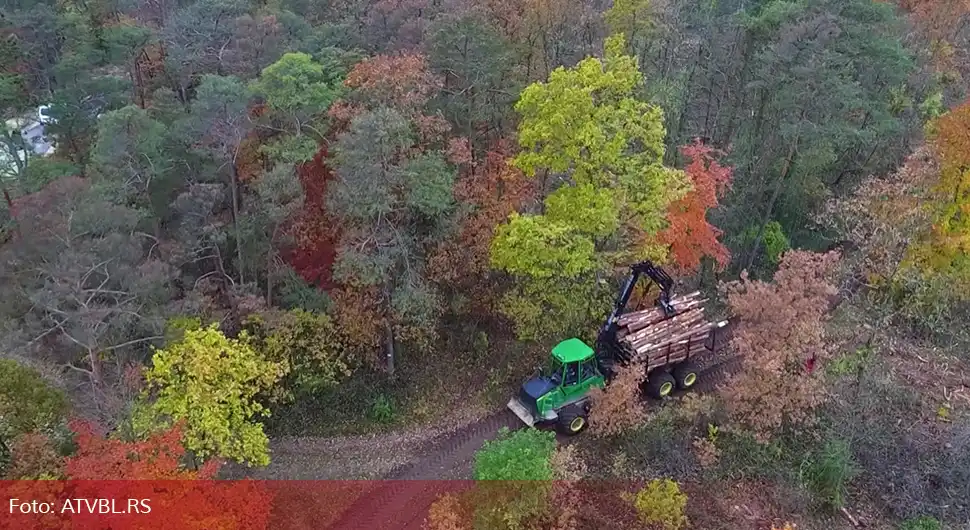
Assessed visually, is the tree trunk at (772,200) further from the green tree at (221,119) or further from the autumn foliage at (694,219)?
the green tree at (221,119)

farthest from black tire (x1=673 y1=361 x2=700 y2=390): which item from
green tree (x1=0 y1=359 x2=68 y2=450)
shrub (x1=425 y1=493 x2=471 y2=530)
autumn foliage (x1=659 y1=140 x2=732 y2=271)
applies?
green tree (x1=0 y1=359 x2=68 y2=450)

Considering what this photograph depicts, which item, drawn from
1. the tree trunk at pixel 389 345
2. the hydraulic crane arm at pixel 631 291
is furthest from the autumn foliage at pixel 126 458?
the hydraulic crane arm at pixel 631 291

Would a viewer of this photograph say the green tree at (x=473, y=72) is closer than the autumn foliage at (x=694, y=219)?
No

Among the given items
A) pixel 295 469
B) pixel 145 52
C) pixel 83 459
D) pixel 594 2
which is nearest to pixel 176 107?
pixel 145 52

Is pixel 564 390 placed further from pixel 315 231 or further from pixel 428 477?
pixel 315 231

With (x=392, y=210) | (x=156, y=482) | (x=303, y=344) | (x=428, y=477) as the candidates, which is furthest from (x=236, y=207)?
(x=156, y=482)

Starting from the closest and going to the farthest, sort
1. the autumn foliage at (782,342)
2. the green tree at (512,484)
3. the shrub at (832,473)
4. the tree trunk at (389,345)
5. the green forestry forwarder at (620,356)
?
the green tree at (512,484) < the autumn foliage at (782,342) < the shrub at (832,473) < the green forestry forwarder at (620,356) < the tree trunk at (389,345)

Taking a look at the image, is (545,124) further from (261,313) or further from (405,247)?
(261,313)
